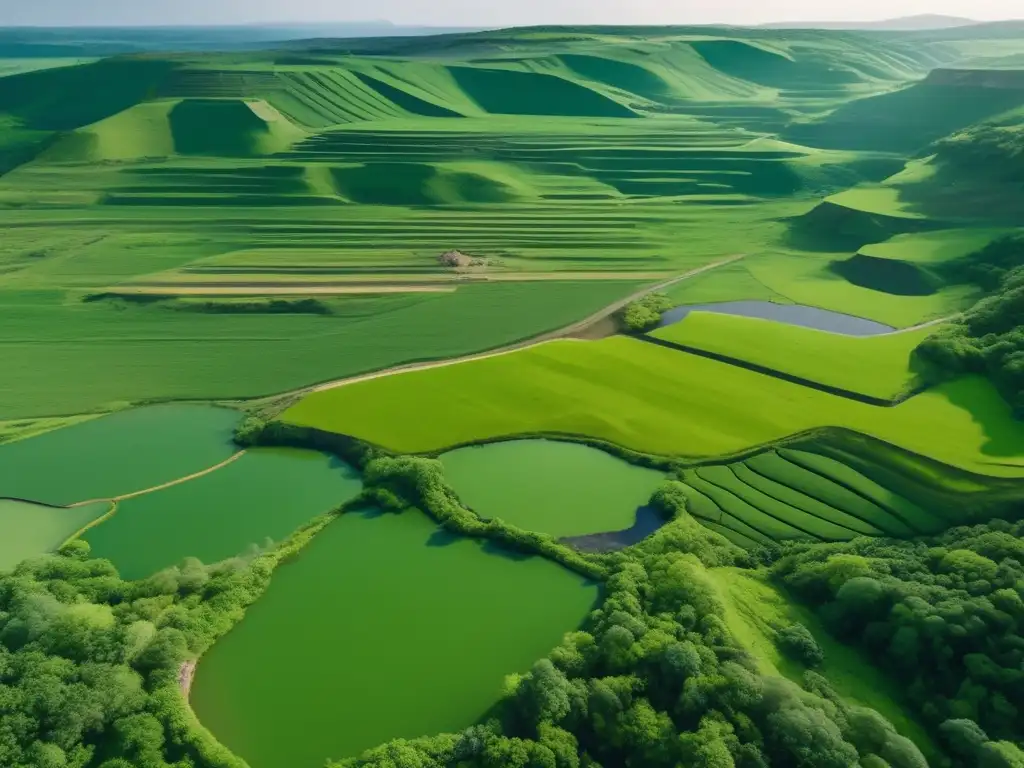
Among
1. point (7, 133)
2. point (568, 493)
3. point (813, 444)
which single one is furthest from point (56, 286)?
point (7, 133)

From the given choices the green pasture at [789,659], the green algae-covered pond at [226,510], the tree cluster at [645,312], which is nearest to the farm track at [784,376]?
the tree cluster at [645,312]

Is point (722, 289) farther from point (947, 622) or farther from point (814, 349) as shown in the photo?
point (947, 622)

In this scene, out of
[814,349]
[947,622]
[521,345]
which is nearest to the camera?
[947,622]

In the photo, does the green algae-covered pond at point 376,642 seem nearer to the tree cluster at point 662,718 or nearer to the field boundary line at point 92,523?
the tree cluster at point 662,718

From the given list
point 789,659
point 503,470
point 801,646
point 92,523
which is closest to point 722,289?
point 503,470

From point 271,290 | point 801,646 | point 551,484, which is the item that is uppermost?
point 271,290
